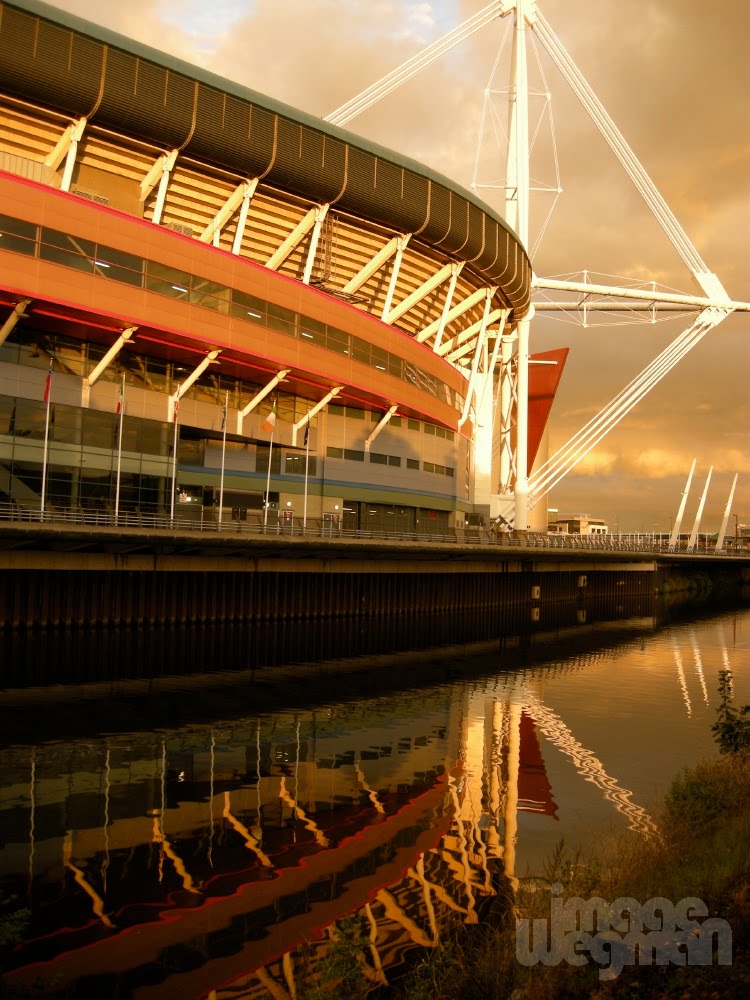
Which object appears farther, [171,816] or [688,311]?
[688,311]

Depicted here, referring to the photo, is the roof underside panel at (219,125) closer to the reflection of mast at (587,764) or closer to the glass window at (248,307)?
the glass window at (248,307)

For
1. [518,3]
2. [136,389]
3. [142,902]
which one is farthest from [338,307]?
[142,902]

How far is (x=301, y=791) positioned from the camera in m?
16.4

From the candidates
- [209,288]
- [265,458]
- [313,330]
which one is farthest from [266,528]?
[313,330]

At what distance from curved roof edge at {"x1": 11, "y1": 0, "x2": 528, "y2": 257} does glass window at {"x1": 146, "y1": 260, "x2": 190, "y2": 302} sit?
995 centimetres

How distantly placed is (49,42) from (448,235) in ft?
86.2

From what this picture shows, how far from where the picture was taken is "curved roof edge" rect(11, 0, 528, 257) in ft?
121

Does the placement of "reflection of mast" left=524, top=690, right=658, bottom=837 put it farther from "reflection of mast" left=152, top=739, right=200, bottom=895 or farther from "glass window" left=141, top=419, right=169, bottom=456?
"glass window" left=141, top=419, right=169, bottom=456

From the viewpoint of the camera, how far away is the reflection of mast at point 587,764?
48.5 feet

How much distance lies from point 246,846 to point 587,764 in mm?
9114

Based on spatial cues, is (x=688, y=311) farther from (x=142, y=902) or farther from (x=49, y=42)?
(x=142, y=902)

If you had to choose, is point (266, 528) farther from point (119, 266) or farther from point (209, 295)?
point (119, 266)

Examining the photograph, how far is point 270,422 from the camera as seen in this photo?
49.1 meters

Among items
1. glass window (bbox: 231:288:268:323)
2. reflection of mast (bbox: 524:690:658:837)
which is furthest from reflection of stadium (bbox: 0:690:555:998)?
glass window (bbox: 231:288:268:323)
